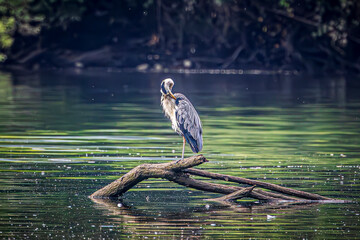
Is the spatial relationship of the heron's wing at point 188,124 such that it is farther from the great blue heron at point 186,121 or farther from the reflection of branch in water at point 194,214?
the reflection of branch in water at point 194,214

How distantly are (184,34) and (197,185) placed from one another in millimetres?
48932

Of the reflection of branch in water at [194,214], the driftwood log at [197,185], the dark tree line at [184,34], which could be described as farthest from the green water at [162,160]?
the dark tree line at [184,34]

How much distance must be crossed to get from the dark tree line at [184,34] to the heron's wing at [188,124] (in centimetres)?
3966

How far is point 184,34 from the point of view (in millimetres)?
60500

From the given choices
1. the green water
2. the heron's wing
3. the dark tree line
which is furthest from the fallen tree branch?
the dark tree line

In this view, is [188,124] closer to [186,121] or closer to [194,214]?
[186,121]

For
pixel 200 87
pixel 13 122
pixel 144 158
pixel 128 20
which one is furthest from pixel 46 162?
pixel 128 20

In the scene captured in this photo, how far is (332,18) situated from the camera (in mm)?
53812

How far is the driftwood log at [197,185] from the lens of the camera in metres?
11.8

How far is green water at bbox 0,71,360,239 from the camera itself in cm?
1042

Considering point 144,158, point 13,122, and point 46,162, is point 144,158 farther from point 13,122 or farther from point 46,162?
point 13,122

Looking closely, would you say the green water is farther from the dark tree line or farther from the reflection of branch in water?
the dark tree line

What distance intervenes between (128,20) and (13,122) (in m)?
40.4

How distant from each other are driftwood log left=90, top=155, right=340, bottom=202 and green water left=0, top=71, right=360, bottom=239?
7.7 inches
